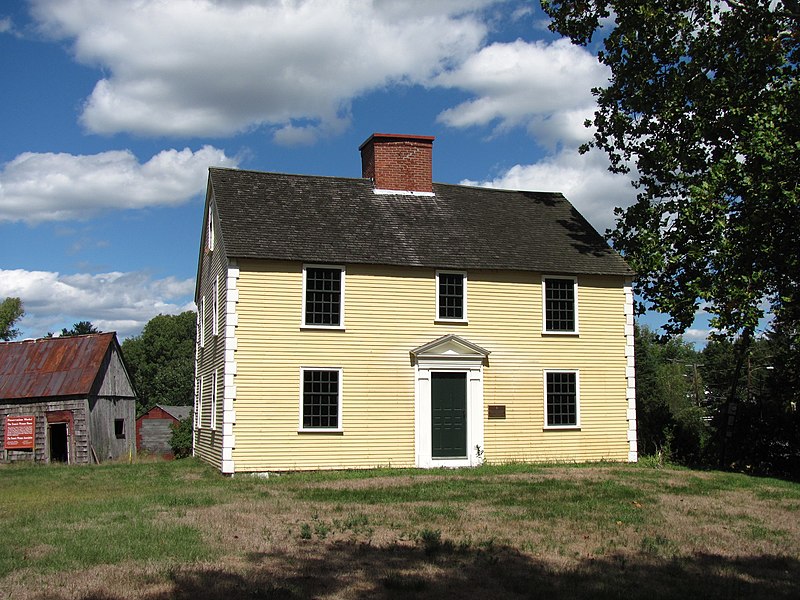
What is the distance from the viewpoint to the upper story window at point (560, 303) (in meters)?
24.6

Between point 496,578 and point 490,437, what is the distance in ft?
45.7

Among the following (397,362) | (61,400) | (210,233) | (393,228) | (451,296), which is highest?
(210,233)

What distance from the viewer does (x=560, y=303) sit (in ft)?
81.4

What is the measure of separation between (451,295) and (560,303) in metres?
3.43

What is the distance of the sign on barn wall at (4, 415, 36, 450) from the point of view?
111 ft

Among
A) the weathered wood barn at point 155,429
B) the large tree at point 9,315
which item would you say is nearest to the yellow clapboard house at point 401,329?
the weathered wood barn at point 155,429

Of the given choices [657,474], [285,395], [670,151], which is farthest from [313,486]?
[670,151]

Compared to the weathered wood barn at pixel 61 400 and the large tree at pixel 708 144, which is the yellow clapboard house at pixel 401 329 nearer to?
the large tree at pixel 708 144

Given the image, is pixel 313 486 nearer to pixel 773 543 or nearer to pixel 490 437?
pixel 490 437

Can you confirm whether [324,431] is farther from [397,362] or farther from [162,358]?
[162,358]

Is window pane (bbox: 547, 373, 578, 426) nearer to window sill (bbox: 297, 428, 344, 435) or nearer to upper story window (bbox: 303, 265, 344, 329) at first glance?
window sill (bbox: 297, 428, 344, 435)

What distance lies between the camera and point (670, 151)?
24.3m

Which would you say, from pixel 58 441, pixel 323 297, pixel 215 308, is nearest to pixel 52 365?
pixel 58 441

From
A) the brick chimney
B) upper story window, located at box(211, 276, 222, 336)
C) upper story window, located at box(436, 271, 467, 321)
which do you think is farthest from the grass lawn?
the brick chimney
